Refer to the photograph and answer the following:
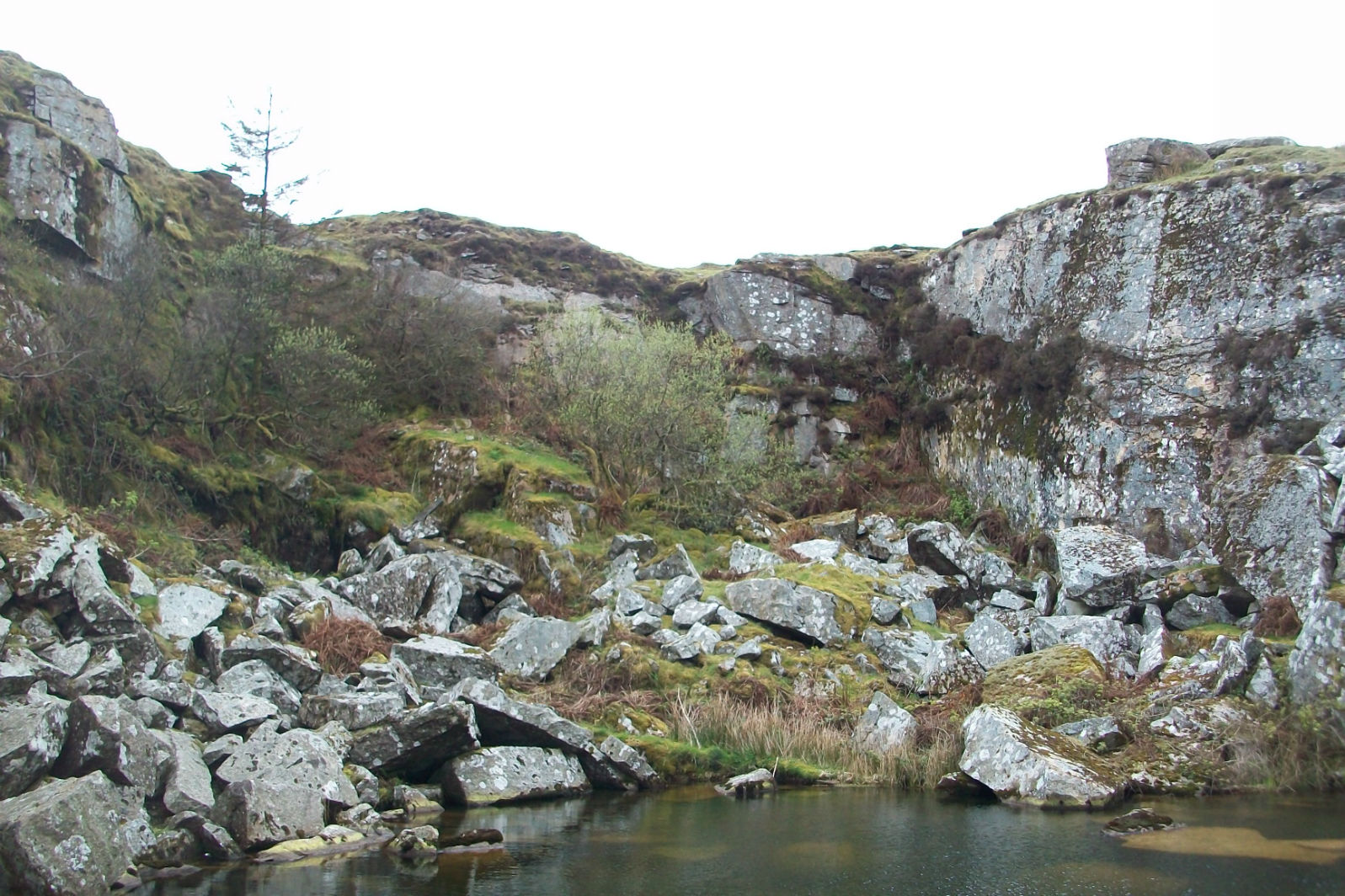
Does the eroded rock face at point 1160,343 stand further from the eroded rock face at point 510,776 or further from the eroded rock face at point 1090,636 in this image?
the eroded rock face at point 510,776

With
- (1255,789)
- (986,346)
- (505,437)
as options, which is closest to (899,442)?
(986,346)

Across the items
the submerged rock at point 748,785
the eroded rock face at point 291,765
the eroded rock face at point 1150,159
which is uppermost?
the eroded rock face at point 1150,159

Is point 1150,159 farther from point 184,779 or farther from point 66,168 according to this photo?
point 66,168

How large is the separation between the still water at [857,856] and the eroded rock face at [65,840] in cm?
57

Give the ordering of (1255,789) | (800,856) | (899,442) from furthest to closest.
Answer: (899,442) → (1255,789) → (800,856)

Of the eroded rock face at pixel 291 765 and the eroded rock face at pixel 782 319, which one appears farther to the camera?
the eroded rock face at pixel 782 319

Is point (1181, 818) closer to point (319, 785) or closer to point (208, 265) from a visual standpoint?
point (319, 785)

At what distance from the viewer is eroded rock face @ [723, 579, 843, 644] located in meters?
19.2

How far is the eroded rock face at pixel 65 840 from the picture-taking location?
846cm

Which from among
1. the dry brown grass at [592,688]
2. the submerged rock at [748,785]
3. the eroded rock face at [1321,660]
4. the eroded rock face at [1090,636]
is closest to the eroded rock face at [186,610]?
the dry brown grass at [592,688]

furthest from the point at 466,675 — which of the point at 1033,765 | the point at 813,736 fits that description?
the point at 1033,765

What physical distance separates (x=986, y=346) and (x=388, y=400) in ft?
62.6

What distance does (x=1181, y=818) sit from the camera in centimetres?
1151

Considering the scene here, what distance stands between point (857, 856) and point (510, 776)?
5808 millimetres
